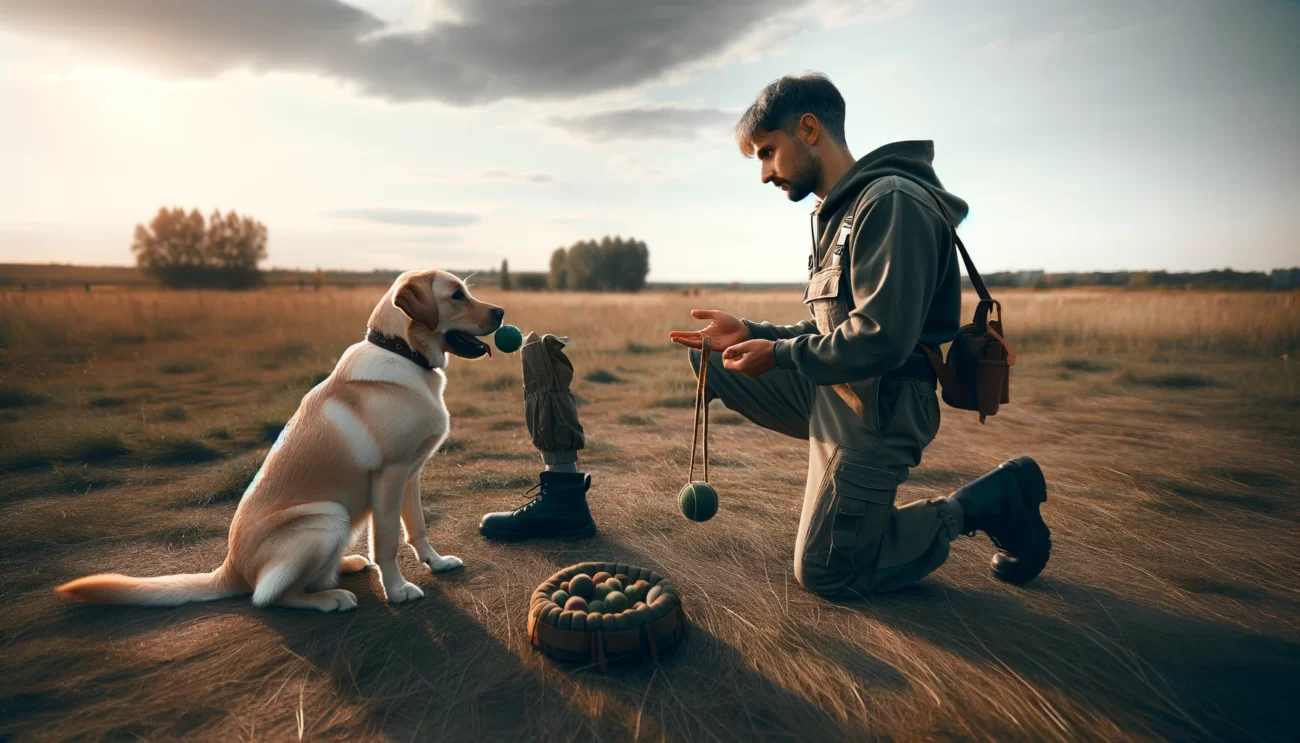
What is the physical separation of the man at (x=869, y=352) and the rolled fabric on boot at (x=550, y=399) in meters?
0.83

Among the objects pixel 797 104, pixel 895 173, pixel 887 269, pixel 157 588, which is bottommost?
pixel 157 588

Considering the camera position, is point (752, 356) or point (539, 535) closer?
point (752, 356)

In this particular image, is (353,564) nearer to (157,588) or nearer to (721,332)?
(157,588)

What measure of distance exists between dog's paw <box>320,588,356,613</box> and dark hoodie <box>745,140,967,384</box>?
223 cm

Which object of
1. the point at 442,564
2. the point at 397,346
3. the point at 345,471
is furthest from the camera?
the point at 442,564

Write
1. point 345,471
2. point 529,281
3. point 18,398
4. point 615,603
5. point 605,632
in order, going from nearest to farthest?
point 605,632 → point 615,603 → point 345,471 → point 18,398 → point 529,281

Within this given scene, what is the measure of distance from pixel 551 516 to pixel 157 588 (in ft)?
6.14

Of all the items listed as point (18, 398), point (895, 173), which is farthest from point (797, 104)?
point (18, 398)

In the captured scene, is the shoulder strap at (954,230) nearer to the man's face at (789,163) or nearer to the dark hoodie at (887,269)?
the dark hoodie at (887,269)

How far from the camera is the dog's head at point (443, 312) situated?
3138 mm

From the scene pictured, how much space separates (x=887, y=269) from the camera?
2.76 metres

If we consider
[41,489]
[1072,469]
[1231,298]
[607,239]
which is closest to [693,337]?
[1072,469]

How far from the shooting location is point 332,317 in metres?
15.6

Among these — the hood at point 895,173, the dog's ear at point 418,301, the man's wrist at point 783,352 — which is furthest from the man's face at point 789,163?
the dog's ear at point 418,301
